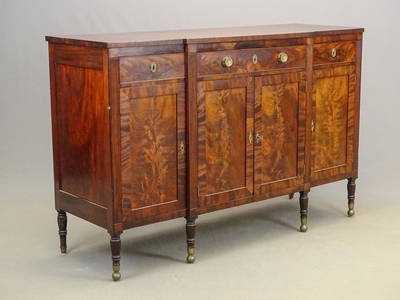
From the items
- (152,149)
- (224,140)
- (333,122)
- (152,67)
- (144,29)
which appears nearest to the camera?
(152,67)

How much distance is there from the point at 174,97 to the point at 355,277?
126cm

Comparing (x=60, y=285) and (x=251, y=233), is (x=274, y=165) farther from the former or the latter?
(x=60, y=285)

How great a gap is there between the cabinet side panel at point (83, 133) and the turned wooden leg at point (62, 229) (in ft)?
0.53

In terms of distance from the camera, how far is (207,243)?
5.04m

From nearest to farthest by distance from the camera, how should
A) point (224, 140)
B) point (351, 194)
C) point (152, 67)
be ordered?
1. point (152, 67)
2. point (224, 140)
3. point (351, 194)

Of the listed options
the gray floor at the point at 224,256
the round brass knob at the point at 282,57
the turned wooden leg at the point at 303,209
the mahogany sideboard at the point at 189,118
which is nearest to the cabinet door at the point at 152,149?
the mahogany sideboard at the point at 189,118

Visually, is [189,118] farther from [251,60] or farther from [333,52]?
[333,52]

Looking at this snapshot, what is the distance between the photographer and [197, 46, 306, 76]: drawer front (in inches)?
182

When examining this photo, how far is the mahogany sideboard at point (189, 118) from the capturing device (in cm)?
438

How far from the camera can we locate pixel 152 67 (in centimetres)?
439

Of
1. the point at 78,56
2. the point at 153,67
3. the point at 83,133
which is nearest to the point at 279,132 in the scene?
the point at 153,67

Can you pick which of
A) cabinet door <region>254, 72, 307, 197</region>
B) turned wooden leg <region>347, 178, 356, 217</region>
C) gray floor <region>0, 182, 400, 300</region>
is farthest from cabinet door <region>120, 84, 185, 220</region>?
turned wooden leg <region>347, 178, 356, 217</region>

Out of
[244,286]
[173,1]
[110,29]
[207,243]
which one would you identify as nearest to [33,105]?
[110,29]

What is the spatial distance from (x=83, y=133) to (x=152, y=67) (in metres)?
0.49
